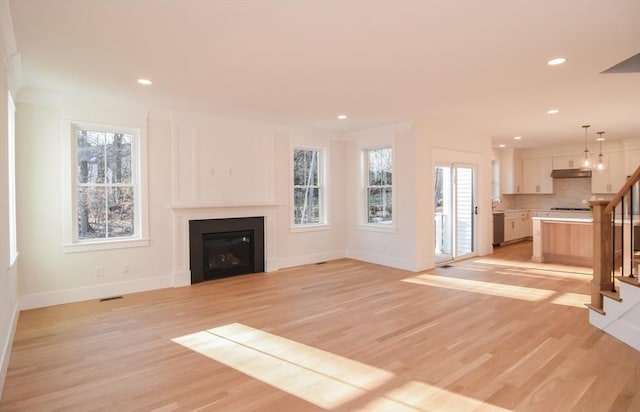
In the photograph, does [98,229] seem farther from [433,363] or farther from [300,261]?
[433,363]

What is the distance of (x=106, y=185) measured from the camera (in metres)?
4.98

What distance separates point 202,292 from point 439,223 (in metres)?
4.49

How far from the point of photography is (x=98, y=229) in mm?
4965

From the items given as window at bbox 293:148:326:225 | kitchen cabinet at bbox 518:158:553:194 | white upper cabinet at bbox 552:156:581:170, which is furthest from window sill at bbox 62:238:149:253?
white upper cabinet at bbox 552:156:581:170

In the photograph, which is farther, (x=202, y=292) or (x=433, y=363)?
(x=202, y=292)

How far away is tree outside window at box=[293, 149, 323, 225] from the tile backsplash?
5791 mm

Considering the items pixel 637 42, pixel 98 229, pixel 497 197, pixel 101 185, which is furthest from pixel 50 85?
pixel 497 197

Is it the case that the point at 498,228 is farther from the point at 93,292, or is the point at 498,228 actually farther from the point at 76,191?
the point at 76,191

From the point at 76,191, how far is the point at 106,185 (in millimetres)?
355

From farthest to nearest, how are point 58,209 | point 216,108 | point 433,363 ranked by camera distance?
point 216,108, point 58,209, point 433,363

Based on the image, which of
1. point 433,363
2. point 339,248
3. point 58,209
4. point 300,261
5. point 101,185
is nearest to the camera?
point 433,363

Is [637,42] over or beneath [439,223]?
over

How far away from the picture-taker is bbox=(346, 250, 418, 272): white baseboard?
6.42 m

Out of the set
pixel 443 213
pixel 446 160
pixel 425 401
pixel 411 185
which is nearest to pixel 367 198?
pixel 411 185
